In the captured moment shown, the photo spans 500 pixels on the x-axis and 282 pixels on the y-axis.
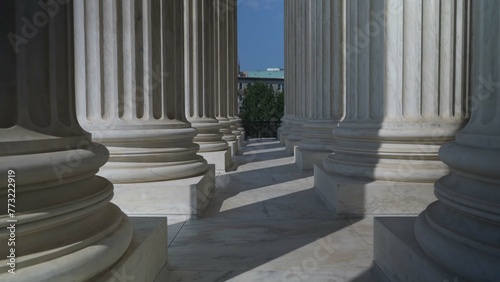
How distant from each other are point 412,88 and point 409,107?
3.08 ft

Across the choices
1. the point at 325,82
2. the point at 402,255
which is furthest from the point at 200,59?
the point at 402,255

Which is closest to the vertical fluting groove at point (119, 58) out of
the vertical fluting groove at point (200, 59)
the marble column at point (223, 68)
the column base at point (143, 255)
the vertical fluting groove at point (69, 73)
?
the column base at point (143, 255)

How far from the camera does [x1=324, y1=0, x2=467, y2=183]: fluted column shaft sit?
803 inches

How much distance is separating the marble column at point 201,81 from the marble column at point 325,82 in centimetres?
782

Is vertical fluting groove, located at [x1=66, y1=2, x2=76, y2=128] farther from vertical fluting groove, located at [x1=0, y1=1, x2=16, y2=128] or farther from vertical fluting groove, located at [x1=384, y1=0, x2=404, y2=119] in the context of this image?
vertical fluting groove, located at [x1=384, y1=0, x2=404, y2=119]

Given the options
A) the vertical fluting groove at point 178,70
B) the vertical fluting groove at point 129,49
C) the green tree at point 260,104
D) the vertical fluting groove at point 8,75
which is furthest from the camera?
the green tree at point 260,104

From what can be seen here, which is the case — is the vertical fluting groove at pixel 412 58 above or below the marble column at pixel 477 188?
above

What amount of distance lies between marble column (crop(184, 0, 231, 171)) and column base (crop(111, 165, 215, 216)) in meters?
15.9

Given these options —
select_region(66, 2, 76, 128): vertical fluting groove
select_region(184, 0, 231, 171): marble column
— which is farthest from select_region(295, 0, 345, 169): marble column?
select_region(66, 2, 76, 128): vertical fluting groove

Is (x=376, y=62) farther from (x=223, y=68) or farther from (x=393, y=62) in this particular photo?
(x=223, y=68)

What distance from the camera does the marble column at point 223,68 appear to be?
51.5 m

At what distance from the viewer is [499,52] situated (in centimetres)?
962

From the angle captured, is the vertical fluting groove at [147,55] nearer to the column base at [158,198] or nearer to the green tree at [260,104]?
the column base at [158,198]

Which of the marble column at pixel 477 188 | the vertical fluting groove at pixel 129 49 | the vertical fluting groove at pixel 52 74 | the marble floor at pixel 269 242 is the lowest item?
the marble floor at pixel 269 242
